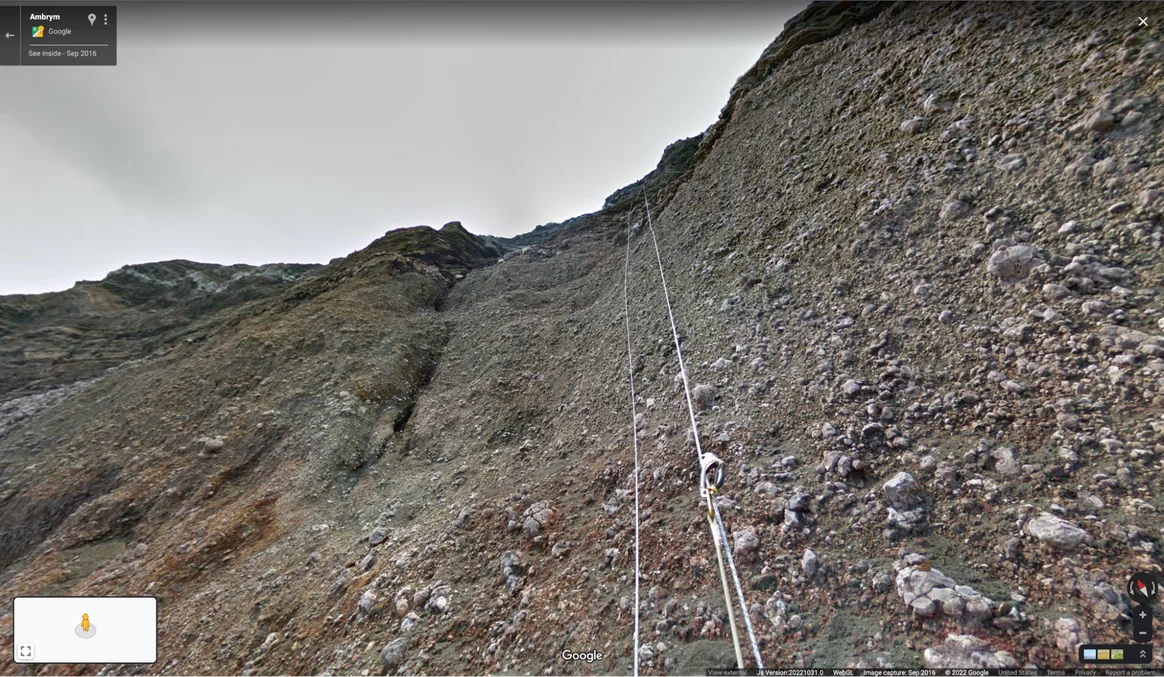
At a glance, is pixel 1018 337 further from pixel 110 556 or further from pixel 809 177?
pixel 110 556

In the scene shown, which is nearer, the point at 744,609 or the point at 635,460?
the point at 744,609

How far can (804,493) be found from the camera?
10.9 feet

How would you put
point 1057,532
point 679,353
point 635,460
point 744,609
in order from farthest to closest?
point 679,353 → point 635,460 → point 744,609 → point 1057,532

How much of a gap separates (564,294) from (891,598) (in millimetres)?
12164

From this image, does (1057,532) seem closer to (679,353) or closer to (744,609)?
(744,609)

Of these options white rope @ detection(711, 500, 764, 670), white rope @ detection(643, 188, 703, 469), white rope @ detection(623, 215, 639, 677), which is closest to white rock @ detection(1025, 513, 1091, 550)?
white rope @ detection(711, 500, 764, 670)

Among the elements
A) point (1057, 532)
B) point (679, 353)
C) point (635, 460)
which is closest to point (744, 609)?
point (1057, 532)

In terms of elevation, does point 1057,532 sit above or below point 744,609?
above

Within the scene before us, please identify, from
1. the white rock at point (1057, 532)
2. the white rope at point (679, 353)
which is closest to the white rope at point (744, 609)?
the white rope at point (679, 353)

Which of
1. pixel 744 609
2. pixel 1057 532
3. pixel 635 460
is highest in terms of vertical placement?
pixel 1057 532

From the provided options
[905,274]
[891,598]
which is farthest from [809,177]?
[891,598]

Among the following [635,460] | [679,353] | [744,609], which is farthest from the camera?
[679,353]

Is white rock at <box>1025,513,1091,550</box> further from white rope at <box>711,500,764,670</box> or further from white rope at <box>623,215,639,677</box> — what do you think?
white rope at <box>623,215,639,677</box>

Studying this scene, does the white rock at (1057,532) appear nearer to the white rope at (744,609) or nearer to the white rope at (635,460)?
the white rope at (744,609)
